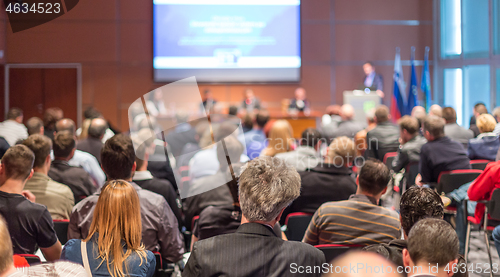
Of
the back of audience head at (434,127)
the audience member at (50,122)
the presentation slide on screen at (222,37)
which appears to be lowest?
the back of audience head at (434,127)

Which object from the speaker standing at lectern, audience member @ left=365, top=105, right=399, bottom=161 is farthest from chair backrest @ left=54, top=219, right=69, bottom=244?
the speaker standing at lectern

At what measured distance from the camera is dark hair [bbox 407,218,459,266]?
1277mm

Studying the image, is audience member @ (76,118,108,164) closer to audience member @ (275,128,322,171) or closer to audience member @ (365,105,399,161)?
audience member @ (275,128,322,171)

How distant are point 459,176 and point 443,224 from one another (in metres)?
2.77

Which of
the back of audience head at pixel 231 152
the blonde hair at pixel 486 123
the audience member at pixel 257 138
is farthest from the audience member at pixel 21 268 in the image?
the blonde hair at pixel 486 123

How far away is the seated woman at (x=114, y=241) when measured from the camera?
1692 millimetres

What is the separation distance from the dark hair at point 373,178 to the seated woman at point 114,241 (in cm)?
133

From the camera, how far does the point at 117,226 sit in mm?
1726

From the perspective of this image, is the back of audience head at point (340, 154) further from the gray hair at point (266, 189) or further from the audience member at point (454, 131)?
the audience member at point (454, 131)

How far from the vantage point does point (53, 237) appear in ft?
7.64

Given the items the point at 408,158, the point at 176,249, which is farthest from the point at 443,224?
the point at 408,158

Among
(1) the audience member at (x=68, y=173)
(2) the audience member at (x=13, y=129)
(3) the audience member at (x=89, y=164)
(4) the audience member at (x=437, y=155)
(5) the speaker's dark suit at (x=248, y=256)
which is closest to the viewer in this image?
(5) the speaker's dark suit at (x=248, y=256)

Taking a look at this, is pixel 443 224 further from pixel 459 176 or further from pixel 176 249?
pixel 459 176

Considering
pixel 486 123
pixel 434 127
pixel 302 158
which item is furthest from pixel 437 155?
pixel 302 158
